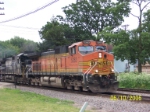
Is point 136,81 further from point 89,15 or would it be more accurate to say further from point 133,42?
point 89,15

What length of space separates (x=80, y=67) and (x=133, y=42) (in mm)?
10146

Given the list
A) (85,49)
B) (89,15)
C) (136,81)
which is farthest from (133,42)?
(89,15)

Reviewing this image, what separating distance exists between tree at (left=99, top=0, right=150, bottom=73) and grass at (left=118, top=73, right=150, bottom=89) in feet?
9.70

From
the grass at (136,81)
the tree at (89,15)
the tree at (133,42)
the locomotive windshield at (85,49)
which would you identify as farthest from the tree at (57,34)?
the locomotive windshield at (85,49)

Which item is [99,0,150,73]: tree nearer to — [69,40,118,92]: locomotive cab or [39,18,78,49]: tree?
[69,40,118,92]: locomotive cab

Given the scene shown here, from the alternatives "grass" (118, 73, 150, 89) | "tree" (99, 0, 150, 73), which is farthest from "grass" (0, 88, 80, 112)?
"tree" (99, 0, 150, 73)

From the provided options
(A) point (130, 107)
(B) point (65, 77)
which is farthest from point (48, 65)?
(A) point (130, 107)

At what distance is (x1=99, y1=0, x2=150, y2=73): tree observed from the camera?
25.8 m

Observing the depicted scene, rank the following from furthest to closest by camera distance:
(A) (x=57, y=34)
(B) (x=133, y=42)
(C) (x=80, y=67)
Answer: (A) (x=57, y=34) → (B) (x=133, y=42) → (C) (x=80, y=67)

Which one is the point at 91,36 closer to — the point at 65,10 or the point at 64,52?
the point at 65,10

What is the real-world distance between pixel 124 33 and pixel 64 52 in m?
8.36

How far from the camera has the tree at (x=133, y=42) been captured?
84.7 feet

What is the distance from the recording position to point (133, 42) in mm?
26562

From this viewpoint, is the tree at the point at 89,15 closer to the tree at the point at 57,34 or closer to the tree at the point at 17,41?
the tree at the point at 57,34
